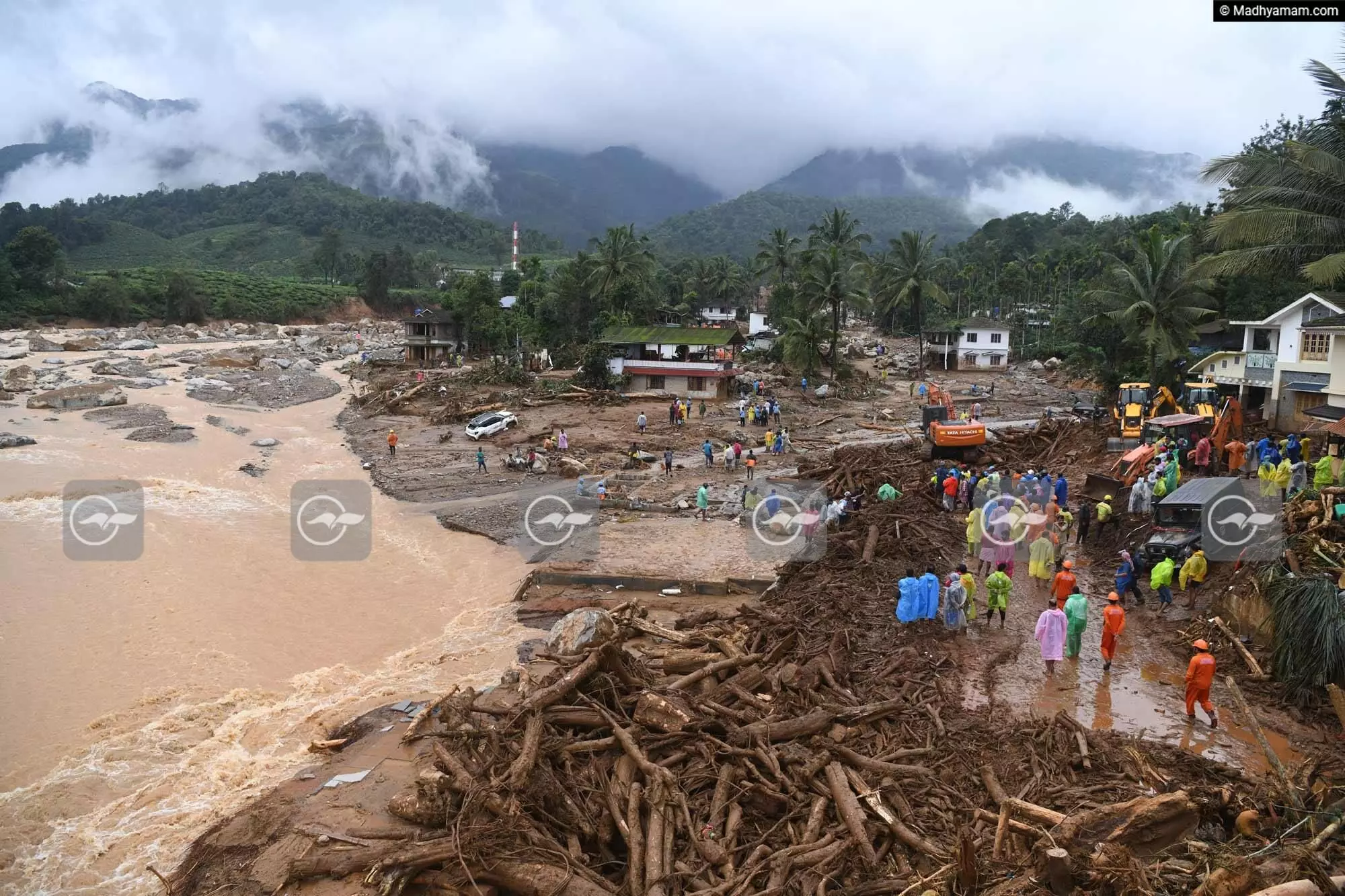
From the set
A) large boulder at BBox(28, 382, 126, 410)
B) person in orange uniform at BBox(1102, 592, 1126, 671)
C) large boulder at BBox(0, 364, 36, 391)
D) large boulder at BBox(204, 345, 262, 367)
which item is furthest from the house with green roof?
person in orange uniform at BBox(1102, 592, 1126, 671)

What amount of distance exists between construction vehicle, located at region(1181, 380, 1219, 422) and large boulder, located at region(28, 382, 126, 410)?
4519cm

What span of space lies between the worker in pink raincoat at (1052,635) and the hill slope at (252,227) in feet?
456

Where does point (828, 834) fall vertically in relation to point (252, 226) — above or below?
below

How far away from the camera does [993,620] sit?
46.1 ft

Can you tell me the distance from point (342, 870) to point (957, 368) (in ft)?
210

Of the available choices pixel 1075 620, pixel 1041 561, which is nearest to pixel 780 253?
pixel 1041 561

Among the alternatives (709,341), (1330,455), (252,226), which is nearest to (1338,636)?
(1330,455)

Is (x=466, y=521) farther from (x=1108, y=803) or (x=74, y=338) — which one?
(x=74, y=338)

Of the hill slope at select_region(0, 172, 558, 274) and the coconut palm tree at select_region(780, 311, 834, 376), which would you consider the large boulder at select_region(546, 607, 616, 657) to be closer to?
the coconut palm tree at select_region(780, 311, 834, 376)

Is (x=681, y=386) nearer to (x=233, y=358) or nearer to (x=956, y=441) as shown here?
(x=956, y=441)

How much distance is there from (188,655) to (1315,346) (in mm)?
30614

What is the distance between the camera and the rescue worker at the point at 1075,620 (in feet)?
39.7

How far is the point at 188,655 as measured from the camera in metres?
14.6

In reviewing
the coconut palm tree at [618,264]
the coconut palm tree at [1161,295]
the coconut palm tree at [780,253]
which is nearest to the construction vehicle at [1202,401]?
the coconut palm tree at [1161,295]
